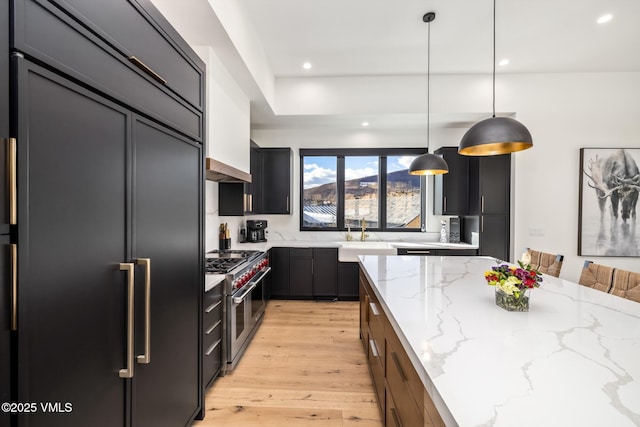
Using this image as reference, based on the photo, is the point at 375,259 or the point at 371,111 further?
the point at 371,111

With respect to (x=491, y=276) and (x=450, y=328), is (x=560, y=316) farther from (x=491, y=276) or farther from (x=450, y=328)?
(x=450, y=328)

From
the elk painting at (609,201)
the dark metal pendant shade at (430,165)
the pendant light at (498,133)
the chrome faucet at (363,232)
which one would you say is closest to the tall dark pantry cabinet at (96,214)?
the pendant light at (498,133)

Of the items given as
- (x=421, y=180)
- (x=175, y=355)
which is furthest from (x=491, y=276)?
(x=421, y=180)

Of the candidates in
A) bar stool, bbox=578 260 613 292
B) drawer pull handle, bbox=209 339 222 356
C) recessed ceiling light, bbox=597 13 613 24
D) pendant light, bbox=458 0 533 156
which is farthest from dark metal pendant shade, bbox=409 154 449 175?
drawer pull handle, bbox=209 339 222 356

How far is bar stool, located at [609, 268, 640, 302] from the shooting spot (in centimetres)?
169

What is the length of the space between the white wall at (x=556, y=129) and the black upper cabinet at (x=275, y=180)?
0.87 metres

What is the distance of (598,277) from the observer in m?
1.94

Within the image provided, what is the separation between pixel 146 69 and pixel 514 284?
1.92 m

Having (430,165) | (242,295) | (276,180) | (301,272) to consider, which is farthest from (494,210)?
(242,295)

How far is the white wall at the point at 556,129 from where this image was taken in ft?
12.1

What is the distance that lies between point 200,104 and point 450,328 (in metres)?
1.80

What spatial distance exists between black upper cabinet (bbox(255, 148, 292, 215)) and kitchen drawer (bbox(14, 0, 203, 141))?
2.91 meters

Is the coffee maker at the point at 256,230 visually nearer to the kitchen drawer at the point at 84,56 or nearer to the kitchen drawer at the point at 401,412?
the kitchen drawer at the point at 84,56

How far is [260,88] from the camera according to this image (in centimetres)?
310
